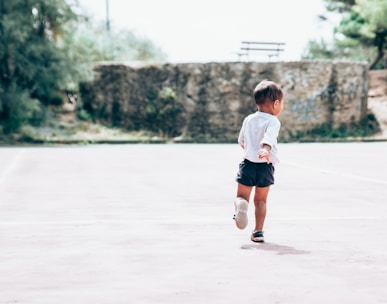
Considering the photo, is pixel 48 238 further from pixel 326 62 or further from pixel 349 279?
pixel 326 62

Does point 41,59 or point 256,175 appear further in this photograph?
point 41,59

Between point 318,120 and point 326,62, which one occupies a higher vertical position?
point 326,62

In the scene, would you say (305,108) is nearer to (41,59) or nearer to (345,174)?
(41,59)

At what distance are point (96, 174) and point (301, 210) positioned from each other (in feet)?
23.7

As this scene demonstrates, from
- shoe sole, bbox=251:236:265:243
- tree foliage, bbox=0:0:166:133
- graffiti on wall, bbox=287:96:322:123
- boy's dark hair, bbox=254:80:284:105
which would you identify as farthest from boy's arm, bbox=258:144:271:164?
graffiti on wall, bbox=287:96:322:123

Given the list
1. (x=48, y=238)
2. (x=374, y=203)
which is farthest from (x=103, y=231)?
(x=374, y=203)

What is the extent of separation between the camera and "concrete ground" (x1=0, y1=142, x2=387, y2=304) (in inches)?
203

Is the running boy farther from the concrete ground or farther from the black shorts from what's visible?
the concrete ground

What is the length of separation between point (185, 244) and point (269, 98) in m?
1.46

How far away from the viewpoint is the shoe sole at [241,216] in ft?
23.1

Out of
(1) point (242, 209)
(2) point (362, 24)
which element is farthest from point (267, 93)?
(2) point (362, 24)

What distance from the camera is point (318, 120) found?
150ft

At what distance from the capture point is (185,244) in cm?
702

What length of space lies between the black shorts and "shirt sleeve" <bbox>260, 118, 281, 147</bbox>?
26cm
